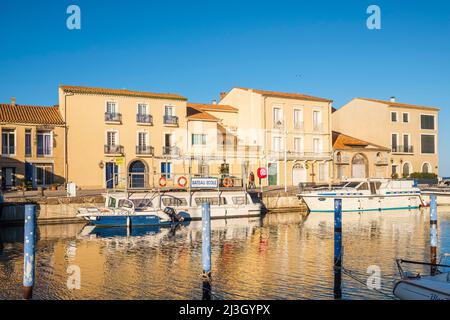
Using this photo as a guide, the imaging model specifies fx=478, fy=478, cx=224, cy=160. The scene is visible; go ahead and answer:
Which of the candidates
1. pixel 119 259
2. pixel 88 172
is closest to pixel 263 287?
pixel 119 259

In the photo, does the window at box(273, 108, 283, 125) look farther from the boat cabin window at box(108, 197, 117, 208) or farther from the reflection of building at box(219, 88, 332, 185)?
the boat cabin window at box(108, 197, 117, 208)

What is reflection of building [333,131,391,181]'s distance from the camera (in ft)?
183

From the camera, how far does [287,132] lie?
5316 cm

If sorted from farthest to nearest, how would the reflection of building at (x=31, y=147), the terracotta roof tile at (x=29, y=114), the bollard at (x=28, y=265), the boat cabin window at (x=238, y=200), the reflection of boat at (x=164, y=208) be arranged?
the terracotta roof tile at (x=29, y=114)
the reflection of building at (x=31, y=147)
the boat cabin window at (x=238, y=200)
the reflection of boat at (x=164, y=208)
the bollard at (x=28, y=265)

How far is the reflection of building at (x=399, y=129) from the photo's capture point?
59.9 m

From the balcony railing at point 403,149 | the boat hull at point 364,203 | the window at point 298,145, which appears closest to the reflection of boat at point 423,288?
the boat hull at point 364,203

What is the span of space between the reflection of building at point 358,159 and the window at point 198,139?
16.3 meters

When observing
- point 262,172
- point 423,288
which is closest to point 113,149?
point 262,172

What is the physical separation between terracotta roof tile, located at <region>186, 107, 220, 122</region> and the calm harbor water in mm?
17070

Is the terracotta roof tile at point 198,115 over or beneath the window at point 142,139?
over

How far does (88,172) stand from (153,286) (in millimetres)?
29146

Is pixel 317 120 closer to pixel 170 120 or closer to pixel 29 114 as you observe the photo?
pixel 170 120

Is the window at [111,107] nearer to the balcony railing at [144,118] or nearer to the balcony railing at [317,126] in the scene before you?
the balcony railing at [144,118]
